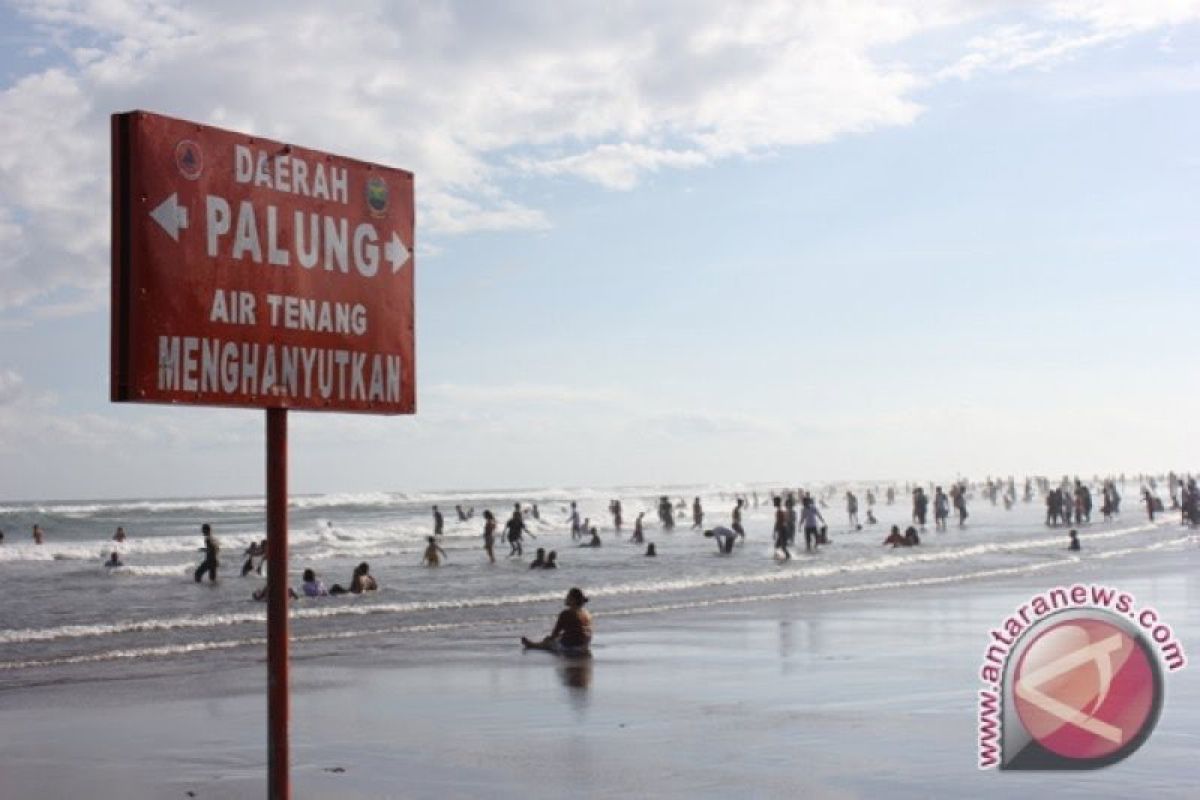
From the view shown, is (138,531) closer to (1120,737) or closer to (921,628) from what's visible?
(921,628)

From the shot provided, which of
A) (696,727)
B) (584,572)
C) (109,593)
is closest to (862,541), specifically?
(584,572)

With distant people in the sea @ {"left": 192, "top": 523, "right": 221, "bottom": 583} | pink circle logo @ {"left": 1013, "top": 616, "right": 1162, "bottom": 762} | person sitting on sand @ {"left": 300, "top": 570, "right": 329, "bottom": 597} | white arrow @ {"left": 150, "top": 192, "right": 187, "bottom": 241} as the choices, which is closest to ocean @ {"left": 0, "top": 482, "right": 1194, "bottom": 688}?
person sitting on sand @ {"left": 300, "top": 570, "right": 329, "bottom": 597}

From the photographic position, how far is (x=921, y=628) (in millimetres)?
18453

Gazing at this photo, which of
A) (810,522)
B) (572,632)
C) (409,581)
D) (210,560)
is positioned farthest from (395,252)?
(810,522)

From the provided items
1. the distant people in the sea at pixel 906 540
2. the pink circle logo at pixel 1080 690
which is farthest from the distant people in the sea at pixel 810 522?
the pink circle logo at pixel 1080 690

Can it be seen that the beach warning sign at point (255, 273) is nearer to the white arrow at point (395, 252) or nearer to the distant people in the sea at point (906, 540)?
the white arrow at point (395, 252)

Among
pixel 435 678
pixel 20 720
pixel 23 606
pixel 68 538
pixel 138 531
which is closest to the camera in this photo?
pixel 20 720

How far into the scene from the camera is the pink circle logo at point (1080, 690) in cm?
821

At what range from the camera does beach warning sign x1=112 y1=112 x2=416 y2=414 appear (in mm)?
4191

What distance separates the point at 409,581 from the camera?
35.4m

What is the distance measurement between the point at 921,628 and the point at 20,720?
38.5ft

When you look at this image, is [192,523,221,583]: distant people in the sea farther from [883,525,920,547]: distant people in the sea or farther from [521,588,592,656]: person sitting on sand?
[883,525,920,547]: distant people in the sea

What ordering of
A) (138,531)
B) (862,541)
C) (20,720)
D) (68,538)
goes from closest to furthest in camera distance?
(20,720) → (862,541) → (68,538) → (138,531)

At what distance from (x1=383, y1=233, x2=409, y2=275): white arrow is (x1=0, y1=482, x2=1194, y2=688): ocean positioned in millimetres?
13288
